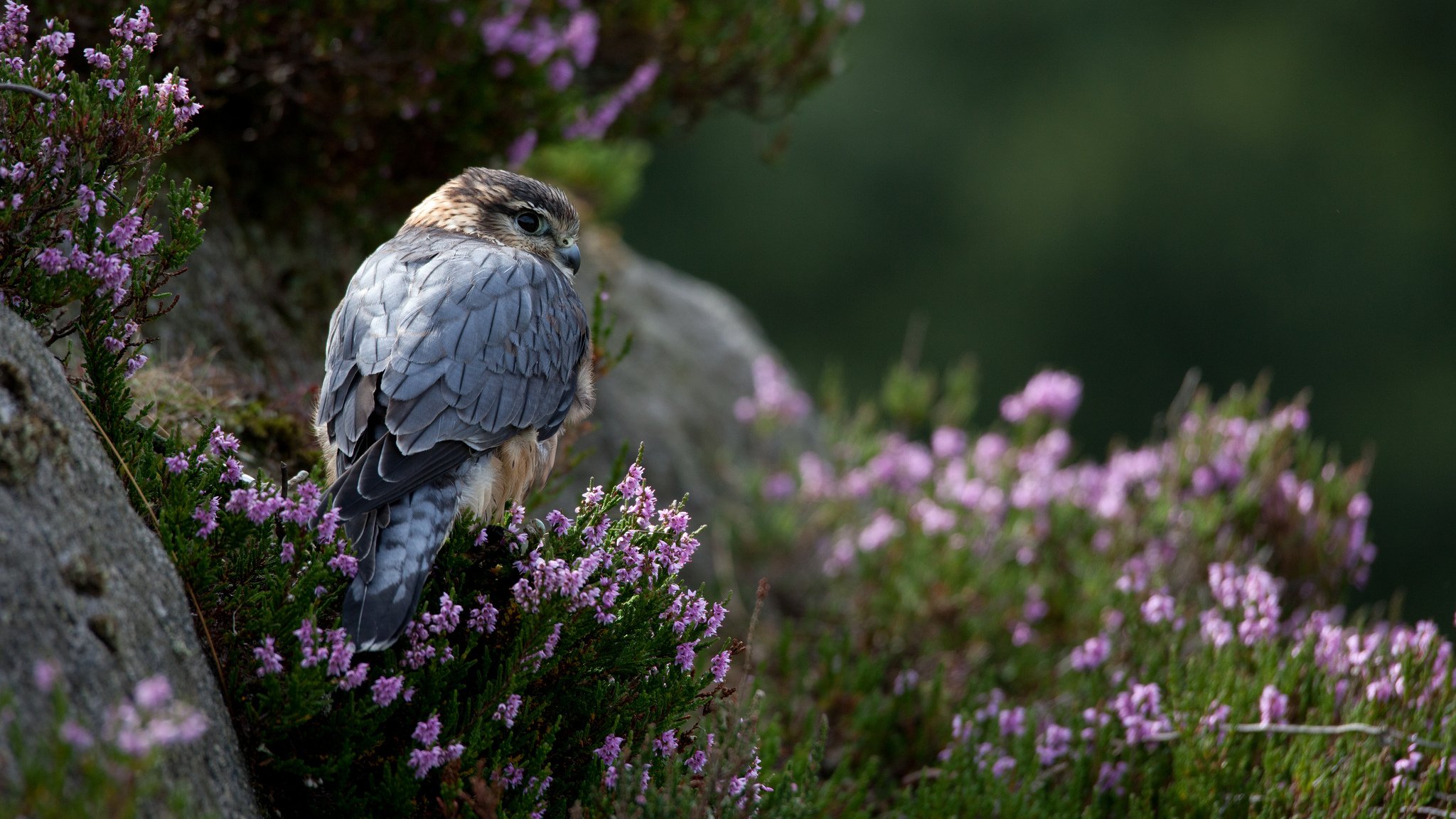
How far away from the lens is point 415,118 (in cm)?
418

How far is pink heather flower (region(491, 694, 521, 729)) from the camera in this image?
2.10 metres

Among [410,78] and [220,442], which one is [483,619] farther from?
[410,78]

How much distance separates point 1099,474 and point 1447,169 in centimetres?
1611

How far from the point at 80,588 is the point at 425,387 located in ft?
3.20

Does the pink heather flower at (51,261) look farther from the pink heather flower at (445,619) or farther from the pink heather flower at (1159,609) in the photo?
the pink heather flower at (1159,609)

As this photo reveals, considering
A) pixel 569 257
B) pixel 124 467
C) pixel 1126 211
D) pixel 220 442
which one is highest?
pixel 1126 211

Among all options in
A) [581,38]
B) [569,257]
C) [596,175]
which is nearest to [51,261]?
[569,257]

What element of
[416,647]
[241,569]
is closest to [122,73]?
[241,569]

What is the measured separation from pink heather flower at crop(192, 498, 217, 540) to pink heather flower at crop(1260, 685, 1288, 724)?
2378 millimetres

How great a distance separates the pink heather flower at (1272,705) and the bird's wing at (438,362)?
1.82m

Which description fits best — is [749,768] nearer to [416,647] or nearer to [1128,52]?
[416,647]

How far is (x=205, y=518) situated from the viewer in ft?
6.87

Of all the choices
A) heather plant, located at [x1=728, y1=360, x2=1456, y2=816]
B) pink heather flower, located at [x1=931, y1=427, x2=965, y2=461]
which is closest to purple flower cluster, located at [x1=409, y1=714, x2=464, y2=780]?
heather plant, located at [x1=728, y1=360, x2=1456, y2=816]

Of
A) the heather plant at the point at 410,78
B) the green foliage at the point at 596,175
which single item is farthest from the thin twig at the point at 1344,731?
the green foliage at the point at 596,175
